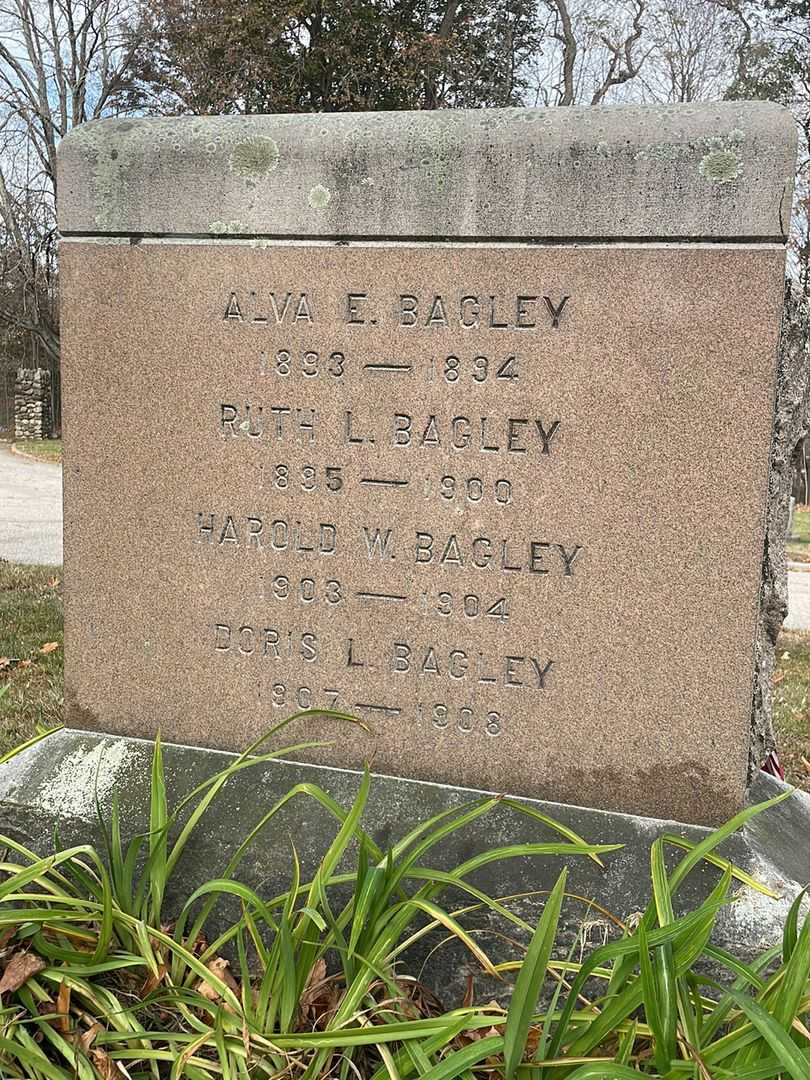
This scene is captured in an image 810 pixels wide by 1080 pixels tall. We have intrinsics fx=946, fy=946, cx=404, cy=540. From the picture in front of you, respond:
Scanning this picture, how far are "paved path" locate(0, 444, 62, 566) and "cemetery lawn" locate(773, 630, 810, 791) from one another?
6.29 m

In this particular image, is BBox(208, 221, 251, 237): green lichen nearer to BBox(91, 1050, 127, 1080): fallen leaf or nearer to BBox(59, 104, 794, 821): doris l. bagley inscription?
BBox(59, 104, 794, 821): doris l. bagley inscription

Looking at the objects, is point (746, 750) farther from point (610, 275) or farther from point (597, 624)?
point (610, 275)

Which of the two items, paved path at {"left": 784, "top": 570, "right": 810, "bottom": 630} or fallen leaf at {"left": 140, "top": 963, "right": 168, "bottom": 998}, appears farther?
paved path at {"left": 784, "top": 570, "right": 810, "bottom": 630}

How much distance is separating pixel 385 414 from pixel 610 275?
2.20 ft

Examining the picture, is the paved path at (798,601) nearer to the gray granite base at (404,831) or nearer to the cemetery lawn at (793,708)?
the cemetery lawn at (793,708)

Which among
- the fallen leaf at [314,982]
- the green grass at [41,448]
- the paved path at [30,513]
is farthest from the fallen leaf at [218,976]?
the green grass at [41,448]

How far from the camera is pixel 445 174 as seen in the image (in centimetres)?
238

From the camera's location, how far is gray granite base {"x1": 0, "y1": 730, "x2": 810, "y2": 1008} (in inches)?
86.6

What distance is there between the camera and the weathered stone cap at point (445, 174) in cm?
222

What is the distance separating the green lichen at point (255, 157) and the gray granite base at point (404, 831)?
1608 mm

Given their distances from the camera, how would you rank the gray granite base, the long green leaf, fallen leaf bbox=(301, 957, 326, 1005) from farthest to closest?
the gray granite base → fallen leaf bbox=(301, 957, 326, 1005) → the long green leaf

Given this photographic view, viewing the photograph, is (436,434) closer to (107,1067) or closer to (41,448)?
(107,1067)

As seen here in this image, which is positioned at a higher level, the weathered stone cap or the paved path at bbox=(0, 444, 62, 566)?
the weathered stone cap

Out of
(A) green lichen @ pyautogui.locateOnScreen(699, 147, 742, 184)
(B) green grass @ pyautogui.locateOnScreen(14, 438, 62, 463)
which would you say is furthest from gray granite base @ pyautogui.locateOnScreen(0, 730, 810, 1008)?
(B) green grass @ pyautogui.locateOnScreen(14, 438, 62, 463)
